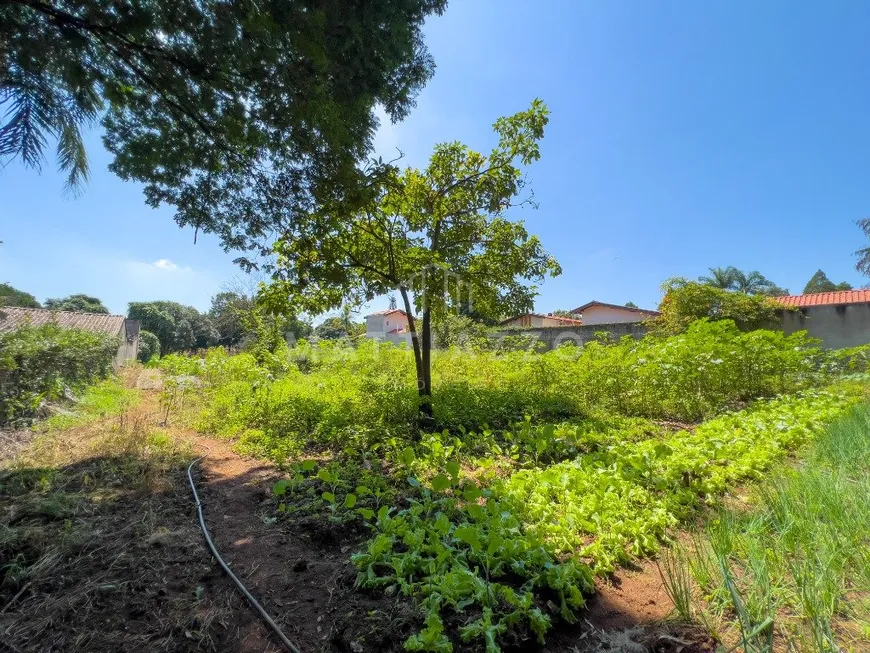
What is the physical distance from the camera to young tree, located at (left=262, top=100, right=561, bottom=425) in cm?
459

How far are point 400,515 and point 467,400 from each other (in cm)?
315

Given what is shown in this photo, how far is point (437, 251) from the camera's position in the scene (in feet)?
15.8

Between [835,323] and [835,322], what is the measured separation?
0.12ft

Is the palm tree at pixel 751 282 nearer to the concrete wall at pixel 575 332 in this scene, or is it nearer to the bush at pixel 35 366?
the concrete wall at pixel 575 332

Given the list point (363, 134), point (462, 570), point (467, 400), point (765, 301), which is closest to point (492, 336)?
point (467, 400)

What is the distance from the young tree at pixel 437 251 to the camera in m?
4.59

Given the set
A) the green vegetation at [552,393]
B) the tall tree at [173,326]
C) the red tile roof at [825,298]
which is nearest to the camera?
the green vegetation at [552,393]

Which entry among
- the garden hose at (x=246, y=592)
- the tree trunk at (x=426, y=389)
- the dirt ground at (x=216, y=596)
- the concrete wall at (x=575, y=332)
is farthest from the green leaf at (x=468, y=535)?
the concrete wall at (x=575, y=332)

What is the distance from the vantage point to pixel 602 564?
1729 millimetres

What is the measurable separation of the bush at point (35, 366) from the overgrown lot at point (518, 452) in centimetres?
151

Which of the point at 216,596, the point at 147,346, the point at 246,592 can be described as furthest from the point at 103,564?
the point at 147,346

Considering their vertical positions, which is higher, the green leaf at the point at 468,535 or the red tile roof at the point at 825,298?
the red tile roof at the point at 825,298

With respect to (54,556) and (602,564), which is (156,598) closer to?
(54,556)

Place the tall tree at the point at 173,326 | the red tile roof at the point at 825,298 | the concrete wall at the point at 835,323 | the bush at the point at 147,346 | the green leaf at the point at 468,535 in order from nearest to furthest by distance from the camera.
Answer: the green leaf at the point at 468,535, the concrete wall at the point at 835,323, the red tile roof at the point at 825,298, the bush at the point at 147,346, the tall tree at the point at 173,326
